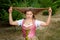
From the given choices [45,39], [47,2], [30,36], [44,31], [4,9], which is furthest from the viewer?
[47,2]

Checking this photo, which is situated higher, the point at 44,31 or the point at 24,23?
the point at 24,23

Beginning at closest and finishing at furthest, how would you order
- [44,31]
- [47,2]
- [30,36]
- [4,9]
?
1. [30,36]
2. [44,31]
3. [4,9]
4. [47,2]

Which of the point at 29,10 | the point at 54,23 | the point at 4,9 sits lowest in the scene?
the point at 54,23

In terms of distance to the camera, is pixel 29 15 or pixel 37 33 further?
pixel 37 33

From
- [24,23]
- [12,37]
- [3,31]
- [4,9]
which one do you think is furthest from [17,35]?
[24,23]

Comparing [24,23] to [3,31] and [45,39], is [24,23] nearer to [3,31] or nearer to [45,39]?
[45,39]

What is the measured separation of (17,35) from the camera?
9.28 meters

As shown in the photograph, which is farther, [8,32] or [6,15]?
[6,15]

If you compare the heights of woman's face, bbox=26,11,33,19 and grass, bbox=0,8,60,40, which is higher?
woman's face, bbox=26,11,33,19

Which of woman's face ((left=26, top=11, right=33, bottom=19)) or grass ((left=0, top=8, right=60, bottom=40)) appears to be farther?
grass ((left=0, top=8, right=60, bottom=40))

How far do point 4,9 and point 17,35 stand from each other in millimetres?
2509

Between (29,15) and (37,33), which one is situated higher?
(29,15)

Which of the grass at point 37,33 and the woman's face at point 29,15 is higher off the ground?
the woman's face at point 29,15

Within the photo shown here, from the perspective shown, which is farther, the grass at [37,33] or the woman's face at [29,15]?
the grass at [37,33]
